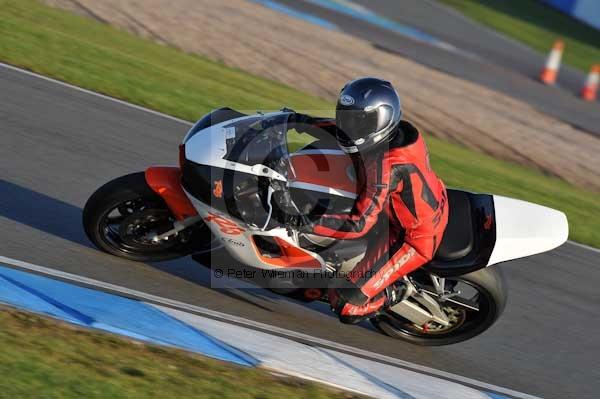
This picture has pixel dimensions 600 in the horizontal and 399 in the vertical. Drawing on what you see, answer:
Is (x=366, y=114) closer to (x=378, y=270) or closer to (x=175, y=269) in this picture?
(x=378, y=270)

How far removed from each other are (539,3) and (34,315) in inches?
950

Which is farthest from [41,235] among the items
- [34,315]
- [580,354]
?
[580,354]

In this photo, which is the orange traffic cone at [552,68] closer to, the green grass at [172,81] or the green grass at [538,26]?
the green grass at [538,26]

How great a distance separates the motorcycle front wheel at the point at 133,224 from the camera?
555cm

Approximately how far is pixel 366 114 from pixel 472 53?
1562 centimetres

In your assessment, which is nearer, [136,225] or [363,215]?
[363,215]

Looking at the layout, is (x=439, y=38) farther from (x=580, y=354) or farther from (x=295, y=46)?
(x=580, y=354)

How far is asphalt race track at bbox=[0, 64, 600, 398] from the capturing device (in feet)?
19.2

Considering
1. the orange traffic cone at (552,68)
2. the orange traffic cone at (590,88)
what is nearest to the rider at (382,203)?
the orange traffic cone at (590,88)

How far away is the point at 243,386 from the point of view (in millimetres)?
4738

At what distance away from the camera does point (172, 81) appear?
11031 mm

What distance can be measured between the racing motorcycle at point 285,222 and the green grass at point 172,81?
375 cm

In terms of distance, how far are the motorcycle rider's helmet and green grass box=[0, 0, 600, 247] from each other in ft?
15.8

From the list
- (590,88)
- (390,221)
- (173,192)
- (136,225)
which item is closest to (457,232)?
(390,221)
